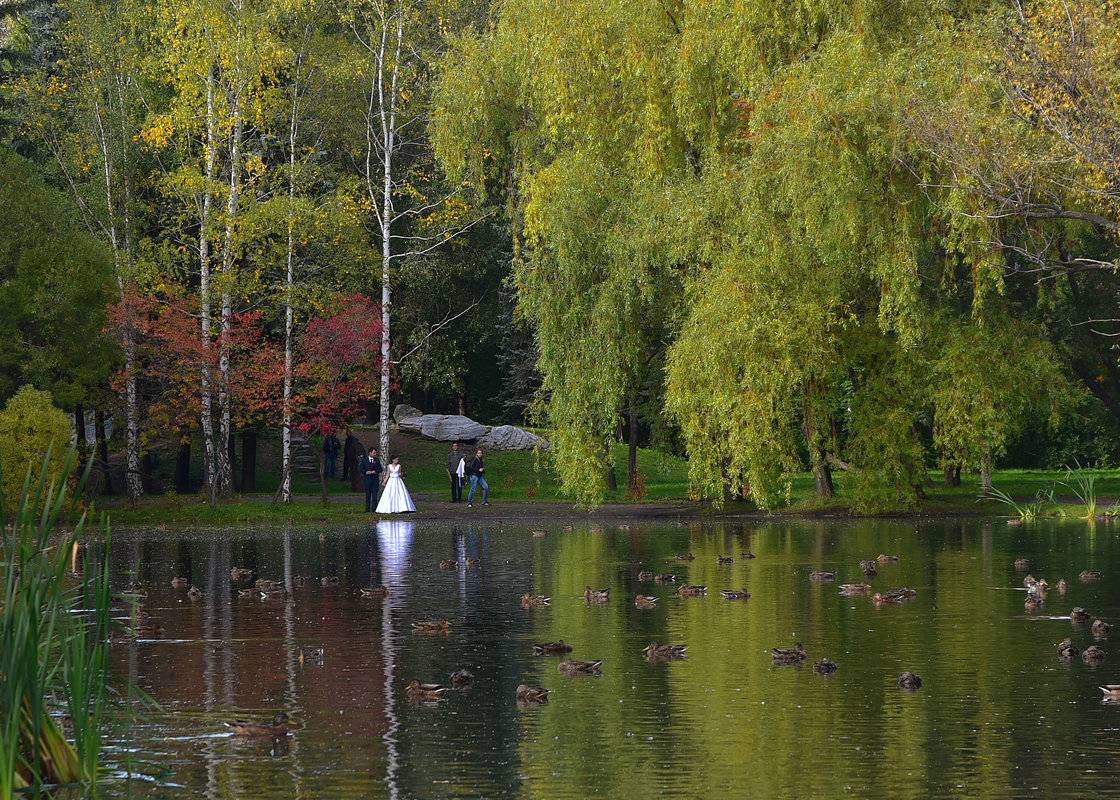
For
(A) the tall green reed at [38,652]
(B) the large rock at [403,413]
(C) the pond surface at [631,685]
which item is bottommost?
(C) the pond surface at [631,685]

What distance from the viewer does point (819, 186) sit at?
101ft

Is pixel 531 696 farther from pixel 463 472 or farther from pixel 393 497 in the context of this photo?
pixel 463 472

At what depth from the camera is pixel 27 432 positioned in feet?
117

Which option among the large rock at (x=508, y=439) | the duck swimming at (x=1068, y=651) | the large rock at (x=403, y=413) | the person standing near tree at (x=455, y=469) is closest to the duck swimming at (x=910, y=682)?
the duck swimming at (x=1068, y=651)

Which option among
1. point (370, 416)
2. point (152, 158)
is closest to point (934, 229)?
point (152, 158)

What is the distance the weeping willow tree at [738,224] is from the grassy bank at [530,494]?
2.67m

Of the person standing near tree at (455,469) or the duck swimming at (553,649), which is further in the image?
the person standing near tree at (455,469)

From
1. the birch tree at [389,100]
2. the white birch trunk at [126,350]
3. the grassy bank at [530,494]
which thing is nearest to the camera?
the grassy bank at [530,494]

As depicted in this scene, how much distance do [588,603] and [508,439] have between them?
34115mm

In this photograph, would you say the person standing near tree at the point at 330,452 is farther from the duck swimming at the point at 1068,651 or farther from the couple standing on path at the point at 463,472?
the duck swimming at the point at 1068,651

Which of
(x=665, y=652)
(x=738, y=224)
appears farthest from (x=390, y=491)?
(x=665, y=652)

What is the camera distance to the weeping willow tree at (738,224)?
3064 centimetres

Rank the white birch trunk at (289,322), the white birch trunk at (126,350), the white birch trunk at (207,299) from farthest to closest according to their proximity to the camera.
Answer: the white birch trunk at (126,350), the white birch trunk at (289,322), the white birch trunk at (207,299)

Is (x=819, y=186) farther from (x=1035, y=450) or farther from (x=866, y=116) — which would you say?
(x=1035, y=450)
